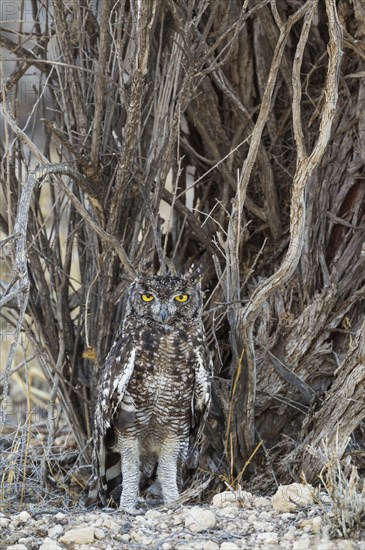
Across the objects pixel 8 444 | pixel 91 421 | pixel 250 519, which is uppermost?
pixel 250 519

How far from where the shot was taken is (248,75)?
16.8ft

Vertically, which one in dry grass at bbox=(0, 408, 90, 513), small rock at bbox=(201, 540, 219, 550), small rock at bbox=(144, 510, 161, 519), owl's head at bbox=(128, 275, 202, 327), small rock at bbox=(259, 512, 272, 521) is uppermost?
owl's head at bbox=(128, 275, 202, 327)

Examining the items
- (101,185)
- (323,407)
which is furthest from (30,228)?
(323,407)

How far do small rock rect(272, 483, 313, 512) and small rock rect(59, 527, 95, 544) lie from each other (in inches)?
31.0

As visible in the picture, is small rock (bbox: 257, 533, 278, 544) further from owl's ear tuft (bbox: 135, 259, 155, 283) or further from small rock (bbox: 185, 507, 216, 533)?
owl's ear tuft (bbox: 135, 259, 155, 283)

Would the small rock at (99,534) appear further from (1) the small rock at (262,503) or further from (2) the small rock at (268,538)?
(1) the small rock at (262,503)

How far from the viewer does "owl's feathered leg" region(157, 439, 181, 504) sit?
4738 mm

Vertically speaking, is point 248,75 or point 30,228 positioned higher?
point 248,75

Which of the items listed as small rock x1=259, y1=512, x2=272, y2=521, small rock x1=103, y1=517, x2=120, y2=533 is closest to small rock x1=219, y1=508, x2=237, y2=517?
small rock x1=259, y1=512, x2=272, y2=521

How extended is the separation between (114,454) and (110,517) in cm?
110

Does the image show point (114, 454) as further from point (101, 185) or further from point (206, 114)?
point (206, 114)

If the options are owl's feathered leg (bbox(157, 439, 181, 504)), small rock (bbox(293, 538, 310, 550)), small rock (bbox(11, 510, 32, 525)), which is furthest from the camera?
owl's feathered leg (bbox(157, 439, 181, 504))

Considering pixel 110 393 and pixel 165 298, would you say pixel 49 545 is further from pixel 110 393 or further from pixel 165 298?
pixel 165 298

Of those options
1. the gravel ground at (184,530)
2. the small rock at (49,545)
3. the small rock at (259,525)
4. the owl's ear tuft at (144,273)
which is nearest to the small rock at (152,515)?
the gravel ground at (184,530)
